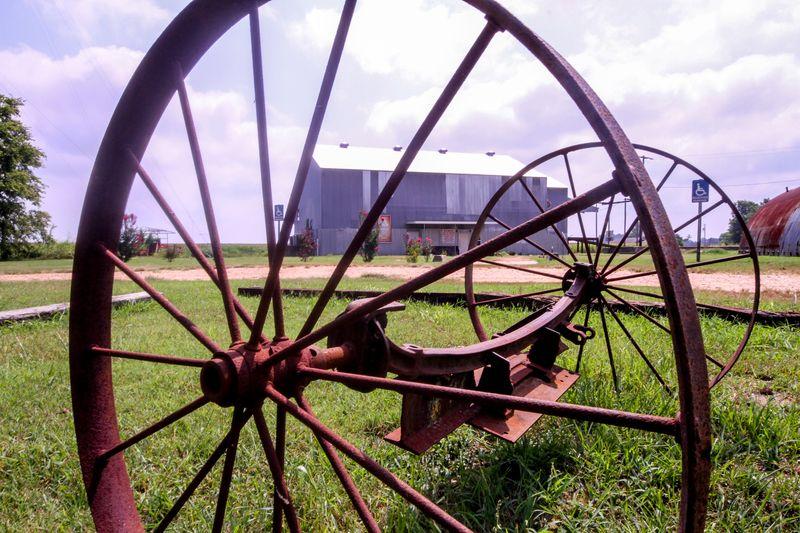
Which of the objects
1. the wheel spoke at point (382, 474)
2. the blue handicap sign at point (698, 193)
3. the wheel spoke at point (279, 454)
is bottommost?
the wheel spoke at point (279, 454)

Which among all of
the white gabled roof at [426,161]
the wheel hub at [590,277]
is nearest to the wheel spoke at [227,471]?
the wheel hub at [590,277]

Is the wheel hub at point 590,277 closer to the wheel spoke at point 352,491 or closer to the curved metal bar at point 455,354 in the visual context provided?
the curved metal bar at point 455,354

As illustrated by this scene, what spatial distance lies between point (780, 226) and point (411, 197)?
48.6ft

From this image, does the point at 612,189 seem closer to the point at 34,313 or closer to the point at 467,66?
the point at 467,66

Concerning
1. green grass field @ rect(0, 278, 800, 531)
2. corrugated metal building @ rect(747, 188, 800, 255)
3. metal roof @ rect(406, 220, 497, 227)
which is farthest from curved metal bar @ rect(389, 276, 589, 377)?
metal roof @ rect(406, 220, 497, 227)

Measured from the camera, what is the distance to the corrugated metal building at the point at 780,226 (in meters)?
15.8

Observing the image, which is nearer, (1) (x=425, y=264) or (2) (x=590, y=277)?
(2) (x=590, y=277)

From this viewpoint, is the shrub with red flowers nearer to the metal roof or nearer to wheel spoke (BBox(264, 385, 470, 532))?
the metal roof

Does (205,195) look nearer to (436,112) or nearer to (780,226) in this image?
(436,112)

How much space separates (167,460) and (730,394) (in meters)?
2.72

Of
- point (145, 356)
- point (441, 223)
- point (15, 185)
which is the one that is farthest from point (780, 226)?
point (15, 185)

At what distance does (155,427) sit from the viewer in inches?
50.6

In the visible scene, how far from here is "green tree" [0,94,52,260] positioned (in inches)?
797

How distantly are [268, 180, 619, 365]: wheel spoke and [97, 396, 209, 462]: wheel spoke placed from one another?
0.29 meters
